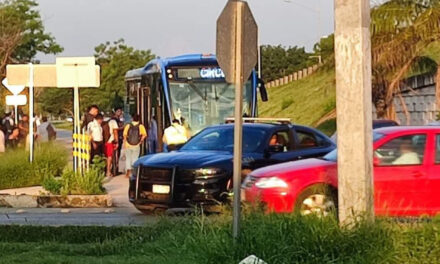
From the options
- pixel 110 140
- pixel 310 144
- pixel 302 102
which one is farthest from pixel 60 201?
pixel 302 102

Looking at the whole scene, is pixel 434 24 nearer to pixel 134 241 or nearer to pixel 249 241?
pixel 134 241

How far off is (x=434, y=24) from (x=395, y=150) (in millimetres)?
17487

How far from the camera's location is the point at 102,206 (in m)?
20.7

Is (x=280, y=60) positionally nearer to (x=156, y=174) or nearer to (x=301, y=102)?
(x=301, y=102)

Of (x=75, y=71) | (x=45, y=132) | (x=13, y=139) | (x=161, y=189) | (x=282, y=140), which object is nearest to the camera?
(x=161, y=189)

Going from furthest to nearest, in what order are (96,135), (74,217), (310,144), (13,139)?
(13,139), (96,135), (310,144), (74,217)

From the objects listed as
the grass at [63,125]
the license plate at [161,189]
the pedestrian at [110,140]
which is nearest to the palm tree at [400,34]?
the pedestrian at [110,140]

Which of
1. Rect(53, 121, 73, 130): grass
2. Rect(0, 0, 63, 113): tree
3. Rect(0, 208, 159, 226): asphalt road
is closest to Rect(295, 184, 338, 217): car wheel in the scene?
Rect(0, 208, 159, 226): asphalt road

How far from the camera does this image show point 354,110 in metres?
9.96

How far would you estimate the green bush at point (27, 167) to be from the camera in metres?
24.7

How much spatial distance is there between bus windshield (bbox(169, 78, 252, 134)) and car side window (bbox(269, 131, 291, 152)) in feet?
28.5

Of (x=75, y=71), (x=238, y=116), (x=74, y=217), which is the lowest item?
(x=74, y=217)

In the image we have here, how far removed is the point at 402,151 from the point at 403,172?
0.50 metres

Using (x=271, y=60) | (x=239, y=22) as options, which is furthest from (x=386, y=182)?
(x=271, y=60)
